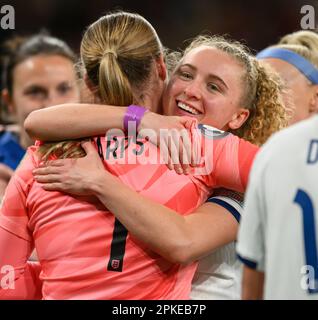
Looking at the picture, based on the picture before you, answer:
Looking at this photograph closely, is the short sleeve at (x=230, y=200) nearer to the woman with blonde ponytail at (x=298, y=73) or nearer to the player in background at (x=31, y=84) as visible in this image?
the woman with blonde ponytail at (x=298, y=73)

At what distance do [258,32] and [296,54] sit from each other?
320cm

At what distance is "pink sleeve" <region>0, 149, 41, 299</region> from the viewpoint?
195 cm

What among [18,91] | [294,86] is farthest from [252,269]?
[18,91]

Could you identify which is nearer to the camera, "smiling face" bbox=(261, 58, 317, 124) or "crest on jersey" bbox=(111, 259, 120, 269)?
"crest on jersey" bbox=(111, 259, 120, 269)

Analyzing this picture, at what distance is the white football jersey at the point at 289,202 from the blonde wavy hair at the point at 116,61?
2.22 ft

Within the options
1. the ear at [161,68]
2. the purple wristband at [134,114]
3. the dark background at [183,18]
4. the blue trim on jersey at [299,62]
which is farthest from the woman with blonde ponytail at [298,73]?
the dark background at [183,18]

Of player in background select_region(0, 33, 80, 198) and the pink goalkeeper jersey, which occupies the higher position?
player in background select_region(0, 33, 80, 198)

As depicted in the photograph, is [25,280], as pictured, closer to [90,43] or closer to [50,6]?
[90,43]

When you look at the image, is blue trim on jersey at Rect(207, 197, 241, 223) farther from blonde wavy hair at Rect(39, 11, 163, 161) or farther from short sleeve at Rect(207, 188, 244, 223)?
blonde wavy hair at Rect(39, 11, 163, 161)

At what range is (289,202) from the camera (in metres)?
1.30

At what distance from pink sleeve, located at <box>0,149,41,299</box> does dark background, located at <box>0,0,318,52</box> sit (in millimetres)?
4317

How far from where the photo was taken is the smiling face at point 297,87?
3.09 m

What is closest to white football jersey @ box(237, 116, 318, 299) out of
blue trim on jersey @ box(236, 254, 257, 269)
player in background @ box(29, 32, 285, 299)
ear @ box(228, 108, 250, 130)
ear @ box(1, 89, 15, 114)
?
blue trim on jersey @ box(236, 254, 257, 269)

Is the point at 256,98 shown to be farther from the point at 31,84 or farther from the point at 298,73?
the point at 31,84
